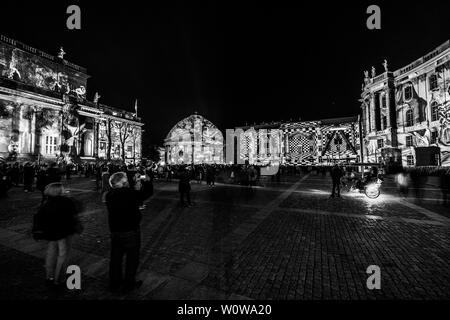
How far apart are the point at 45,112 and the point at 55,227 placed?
154 feet

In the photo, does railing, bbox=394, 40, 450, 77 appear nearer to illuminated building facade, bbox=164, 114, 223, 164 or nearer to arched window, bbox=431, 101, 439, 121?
arched window, bbox=431, 101, 439, 121

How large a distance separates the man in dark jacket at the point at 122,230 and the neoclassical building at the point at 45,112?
41.3 meters

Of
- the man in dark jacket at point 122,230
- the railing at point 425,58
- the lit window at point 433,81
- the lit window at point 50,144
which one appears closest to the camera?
the man in dark jacket at point 122,230

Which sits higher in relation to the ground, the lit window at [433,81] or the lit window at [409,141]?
the lit window at [433,81]

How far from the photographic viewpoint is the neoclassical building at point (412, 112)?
26812 mm

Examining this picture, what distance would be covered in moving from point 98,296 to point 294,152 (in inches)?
3081

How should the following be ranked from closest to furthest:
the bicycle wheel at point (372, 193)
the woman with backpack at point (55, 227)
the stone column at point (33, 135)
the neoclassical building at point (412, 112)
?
the woman with backpack at point (55, 227)
the bicycle wheel at point (372, 193)
the neoclassical building at point (412, 112)
the stone column at point (33, 135)

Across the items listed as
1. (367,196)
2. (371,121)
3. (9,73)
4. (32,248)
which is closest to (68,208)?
(32,248)

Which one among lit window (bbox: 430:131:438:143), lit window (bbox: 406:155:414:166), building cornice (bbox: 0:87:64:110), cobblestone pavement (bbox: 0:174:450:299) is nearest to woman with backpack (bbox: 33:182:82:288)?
cobblestone pavement (bbox: 0:174:450:299)

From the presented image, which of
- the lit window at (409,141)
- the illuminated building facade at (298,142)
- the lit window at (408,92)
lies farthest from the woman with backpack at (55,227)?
the illuminated building facade at (298,142)

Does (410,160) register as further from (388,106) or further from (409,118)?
(388,106)

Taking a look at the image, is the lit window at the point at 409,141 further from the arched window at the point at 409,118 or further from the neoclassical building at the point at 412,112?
the arched window at the point at 409,118

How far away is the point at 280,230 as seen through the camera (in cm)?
648
